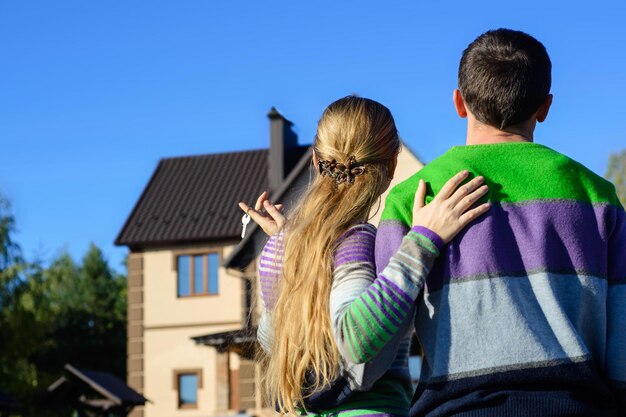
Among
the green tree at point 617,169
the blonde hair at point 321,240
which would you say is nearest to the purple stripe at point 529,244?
the blonde hair at point 321,240

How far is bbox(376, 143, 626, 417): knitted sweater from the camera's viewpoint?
2695 mm

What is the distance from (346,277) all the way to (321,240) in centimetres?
22

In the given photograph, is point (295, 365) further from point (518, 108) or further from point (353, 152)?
point (518, 108)

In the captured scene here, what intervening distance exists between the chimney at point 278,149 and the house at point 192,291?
3cm

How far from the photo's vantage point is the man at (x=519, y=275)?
106 inches

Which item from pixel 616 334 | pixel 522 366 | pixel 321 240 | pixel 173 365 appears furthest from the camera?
pixel 173 365

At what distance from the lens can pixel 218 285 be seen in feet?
104

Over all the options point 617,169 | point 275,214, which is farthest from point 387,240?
point 617,169

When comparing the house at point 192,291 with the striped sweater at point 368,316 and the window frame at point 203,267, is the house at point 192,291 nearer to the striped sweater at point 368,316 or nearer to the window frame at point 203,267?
the window frame at point 203,267

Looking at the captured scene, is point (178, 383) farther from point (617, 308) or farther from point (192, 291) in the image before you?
point (617, 308)

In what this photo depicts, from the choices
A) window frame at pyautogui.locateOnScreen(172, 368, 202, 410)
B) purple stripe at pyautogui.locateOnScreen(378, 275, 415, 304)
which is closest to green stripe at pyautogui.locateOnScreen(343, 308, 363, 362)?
purple stripe at pyautogui.locateOnScreen(378, 275, 415, 304)

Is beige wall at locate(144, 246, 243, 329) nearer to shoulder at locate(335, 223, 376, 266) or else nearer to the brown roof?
the brown roof

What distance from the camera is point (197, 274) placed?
32.1 meters

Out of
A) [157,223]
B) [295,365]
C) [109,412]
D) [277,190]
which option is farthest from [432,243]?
[157,223]
